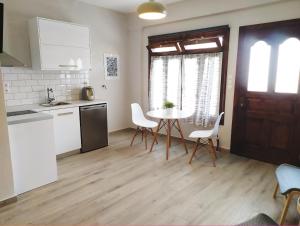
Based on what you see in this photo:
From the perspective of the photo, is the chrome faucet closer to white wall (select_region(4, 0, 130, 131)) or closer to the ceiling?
white wall (select_region(4, 0, 130, 131))

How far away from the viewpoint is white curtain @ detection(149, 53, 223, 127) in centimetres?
388

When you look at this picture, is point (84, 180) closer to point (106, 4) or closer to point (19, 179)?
point (19, 179)

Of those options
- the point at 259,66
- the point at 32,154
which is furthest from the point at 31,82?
the point at 259,66

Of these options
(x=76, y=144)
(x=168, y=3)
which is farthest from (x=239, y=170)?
(x=168, y=3)

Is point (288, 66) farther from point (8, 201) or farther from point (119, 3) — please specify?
point (8, 201)

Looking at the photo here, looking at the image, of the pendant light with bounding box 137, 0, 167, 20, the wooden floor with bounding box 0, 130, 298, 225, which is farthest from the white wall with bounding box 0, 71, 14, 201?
the pendant light with bounding box 137, 0, 167, 20

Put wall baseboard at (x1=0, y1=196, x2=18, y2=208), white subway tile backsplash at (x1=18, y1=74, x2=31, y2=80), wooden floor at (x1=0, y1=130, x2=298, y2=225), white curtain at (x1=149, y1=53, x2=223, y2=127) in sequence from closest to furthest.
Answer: wooden floor at (x1=0, y1=130, x2=298, y2=225) < wall baseboard at (x1=0, y1=196, x2=18, y2=208) < white subway tile backsplash at (x1=18, y1=74, x2=31, y2=80) < white curtain at (x1=149, y1=53, x2=223, y2=127)

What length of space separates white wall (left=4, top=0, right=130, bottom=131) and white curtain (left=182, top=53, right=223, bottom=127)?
1.65m

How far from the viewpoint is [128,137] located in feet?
15.7

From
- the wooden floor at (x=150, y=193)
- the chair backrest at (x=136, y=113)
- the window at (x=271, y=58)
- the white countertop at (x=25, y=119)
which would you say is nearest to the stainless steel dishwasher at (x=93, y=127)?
the wooden floor at (x=150, y=193)

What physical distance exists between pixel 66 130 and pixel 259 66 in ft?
10.7

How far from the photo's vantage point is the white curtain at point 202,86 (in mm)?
3852

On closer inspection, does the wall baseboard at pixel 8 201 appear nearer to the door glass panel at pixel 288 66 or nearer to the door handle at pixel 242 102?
the door handle at pixel 242 102

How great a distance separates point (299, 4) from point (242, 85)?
1300 mm
